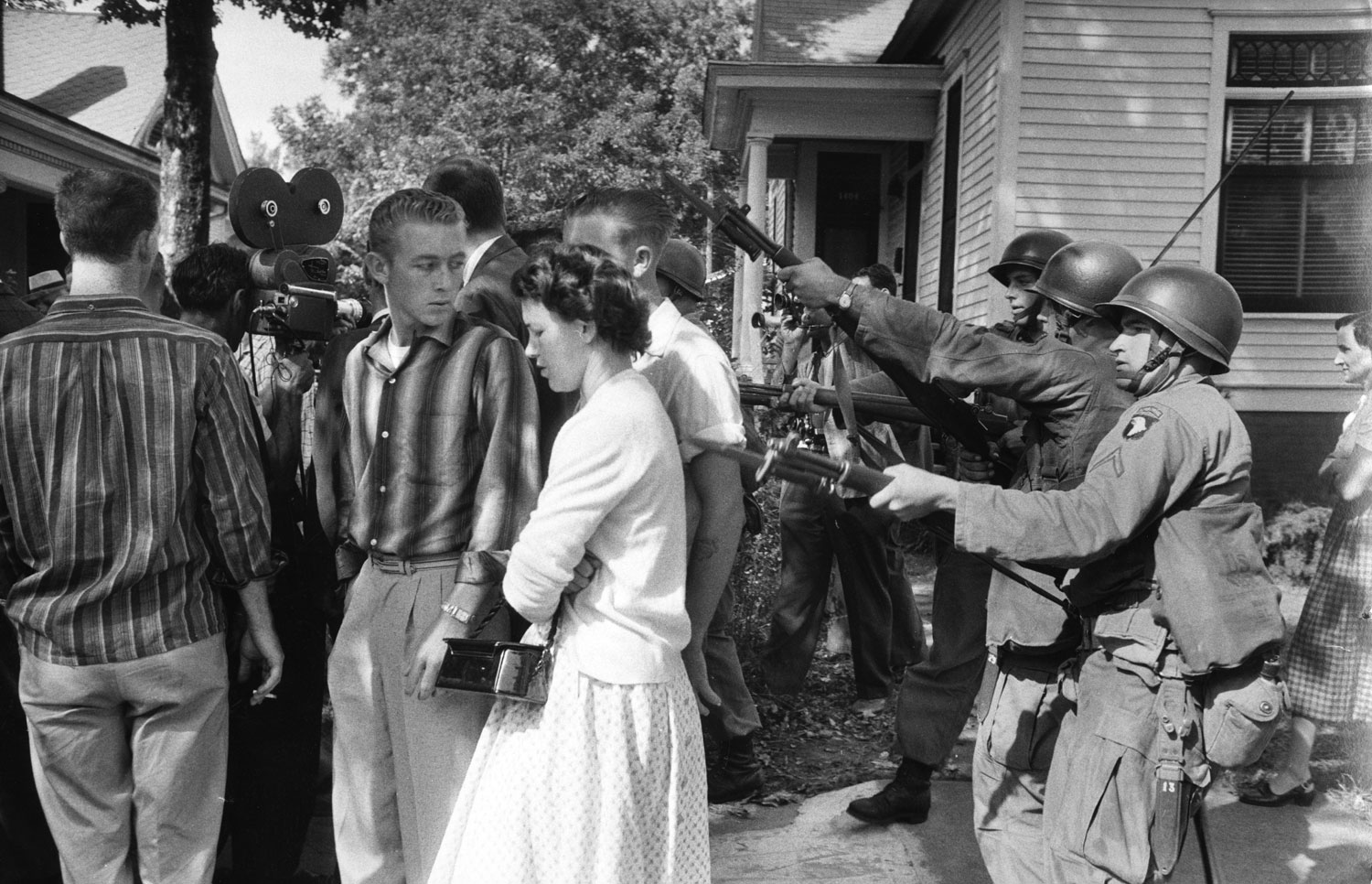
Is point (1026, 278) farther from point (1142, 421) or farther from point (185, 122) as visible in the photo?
point (185, 122)

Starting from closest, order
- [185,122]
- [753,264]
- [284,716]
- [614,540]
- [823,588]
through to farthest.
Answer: [614,540] < [284,716] < [823,588] < [185,122] < [753,264]

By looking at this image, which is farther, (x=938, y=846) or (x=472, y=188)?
(x=938, y=846)

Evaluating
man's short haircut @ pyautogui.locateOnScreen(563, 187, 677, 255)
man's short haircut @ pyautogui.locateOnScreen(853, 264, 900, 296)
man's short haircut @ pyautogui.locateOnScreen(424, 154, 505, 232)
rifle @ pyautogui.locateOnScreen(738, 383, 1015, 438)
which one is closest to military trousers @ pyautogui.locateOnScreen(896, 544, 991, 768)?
rifle @ pyautogui.locateOnScreen(738, 383, 1015, 438)

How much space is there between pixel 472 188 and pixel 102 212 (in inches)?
44.7

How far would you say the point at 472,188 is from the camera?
3742mm

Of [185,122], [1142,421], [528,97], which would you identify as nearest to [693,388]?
[1142,421]

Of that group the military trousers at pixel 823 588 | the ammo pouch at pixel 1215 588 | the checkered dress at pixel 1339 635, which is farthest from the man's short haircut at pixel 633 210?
the checkered dress at pixel 1339 635

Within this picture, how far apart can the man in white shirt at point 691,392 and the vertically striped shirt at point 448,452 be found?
42 centimetres

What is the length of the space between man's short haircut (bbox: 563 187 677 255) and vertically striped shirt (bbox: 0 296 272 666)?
1059 millimetres

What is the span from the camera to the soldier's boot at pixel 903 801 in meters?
4.42

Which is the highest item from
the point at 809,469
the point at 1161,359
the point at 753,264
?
the point at 753,264

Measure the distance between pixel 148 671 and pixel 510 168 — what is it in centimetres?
3086

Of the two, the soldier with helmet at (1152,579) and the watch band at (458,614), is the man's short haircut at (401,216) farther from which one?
the soldier with helmet at (1152,579)

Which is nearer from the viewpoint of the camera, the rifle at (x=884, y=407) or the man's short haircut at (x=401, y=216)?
the man's short haircut at (x=401, y=216)
